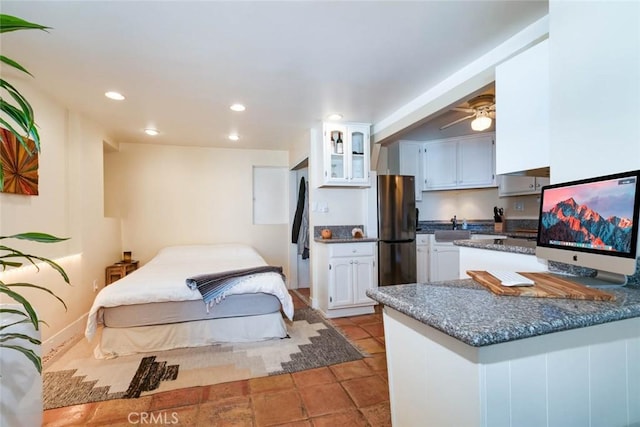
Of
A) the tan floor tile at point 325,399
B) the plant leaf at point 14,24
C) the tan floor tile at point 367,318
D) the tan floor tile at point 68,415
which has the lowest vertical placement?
the tan floor tile at point 367,318

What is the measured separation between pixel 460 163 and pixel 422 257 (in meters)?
1.52

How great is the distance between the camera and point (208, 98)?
2.75m

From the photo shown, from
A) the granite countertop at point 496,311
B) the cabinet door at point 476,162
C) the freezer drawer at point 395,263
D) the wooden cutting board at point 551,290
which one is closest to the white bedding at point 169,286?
the freezer drawer at point 395,263

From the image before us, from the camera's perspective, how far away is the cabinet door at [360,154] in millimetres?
3608

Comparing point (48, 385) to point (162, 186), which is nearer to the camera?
point (48, 385)

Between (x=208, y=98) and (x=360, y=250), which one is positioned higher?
(x=208, y=98)

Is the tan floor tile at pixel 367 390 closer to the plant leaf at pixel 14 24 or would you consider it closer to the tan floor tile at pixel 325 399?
the tan floor tile at pixel 325 399

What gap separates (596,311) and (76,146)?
4044 mm

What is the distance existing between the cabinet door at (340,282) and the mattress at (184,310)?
0.81 m

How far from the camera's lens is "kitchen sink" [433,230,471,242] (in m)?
4.22

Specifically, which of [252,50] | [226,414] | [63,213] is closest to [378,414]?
[226,414]

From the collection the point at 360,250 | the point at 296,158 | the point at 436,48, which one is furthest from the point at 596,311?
the point at 296,158

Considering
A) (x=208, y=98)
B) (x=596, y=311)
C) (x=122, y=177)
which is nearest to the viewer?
(x=596, y=311)

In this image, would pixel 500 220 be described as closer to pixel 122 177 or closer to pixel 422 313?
pixel 422 313
